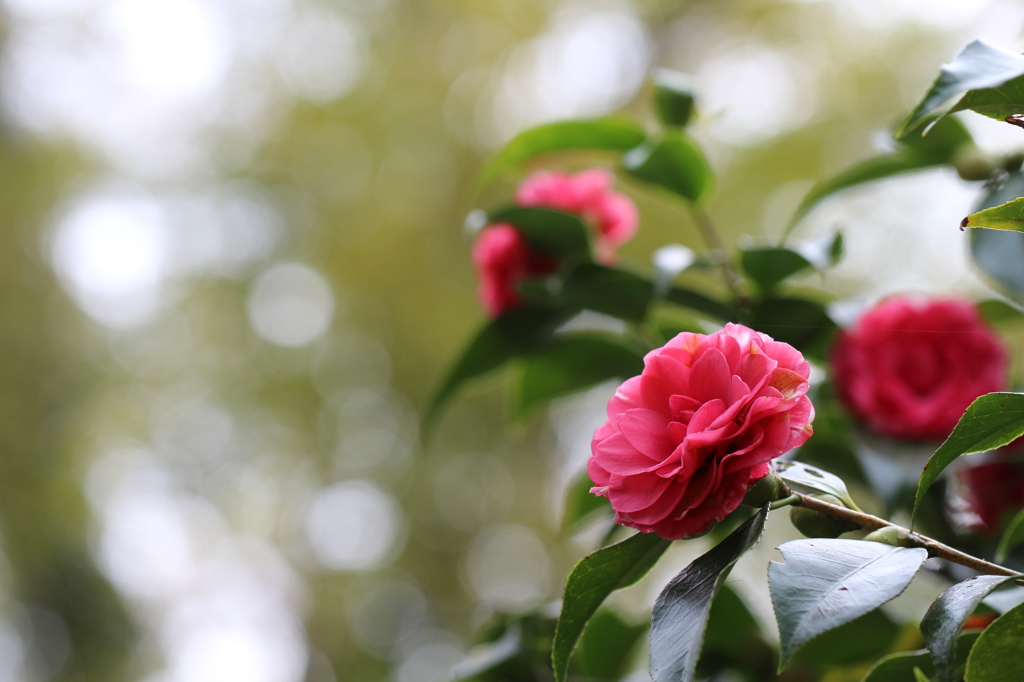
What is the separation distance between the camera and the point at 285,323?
9.80 ft

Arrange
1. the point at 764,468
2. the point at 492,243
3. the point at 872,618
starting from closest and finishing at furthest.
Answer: the point at 764,468, the point at 872,618, the point at 492,243

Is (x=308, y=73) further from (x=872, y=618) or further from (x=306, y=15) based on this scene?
(x=872, y=618)

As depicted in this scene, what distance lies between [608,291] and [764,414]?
261mm

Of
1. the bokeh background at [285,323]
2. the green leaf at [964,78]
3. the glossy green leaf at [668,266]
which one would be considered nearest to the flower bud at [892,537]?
the green leaf at [964,78]

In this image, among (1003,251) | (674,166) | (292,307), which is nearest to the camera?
(1003,251)

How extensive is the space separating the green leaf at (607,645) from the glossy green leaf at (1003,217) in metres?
0.35

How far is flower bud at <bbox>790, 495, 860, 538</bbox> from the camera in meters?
0.24

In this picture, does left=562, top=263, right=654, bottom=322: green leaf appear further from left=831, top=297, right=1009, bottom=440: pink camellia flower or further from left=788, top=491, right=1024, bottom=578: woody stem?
left=788, top=491, right=1024, bottom=578: woody stem

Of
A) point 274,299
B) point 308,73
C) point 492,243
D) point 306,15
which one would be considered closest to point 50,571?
point 274,299

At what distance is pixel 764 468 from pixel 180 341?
121 inches

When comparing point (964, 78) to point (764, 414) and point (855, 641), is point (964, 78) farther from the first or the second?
point (855, 641)

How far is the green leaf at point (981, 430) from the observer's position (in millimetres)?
232

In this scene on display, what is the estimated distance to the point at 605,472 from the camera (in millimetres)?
227

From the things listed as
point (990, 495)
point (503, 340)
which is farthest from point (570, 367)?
point (990, 495)
